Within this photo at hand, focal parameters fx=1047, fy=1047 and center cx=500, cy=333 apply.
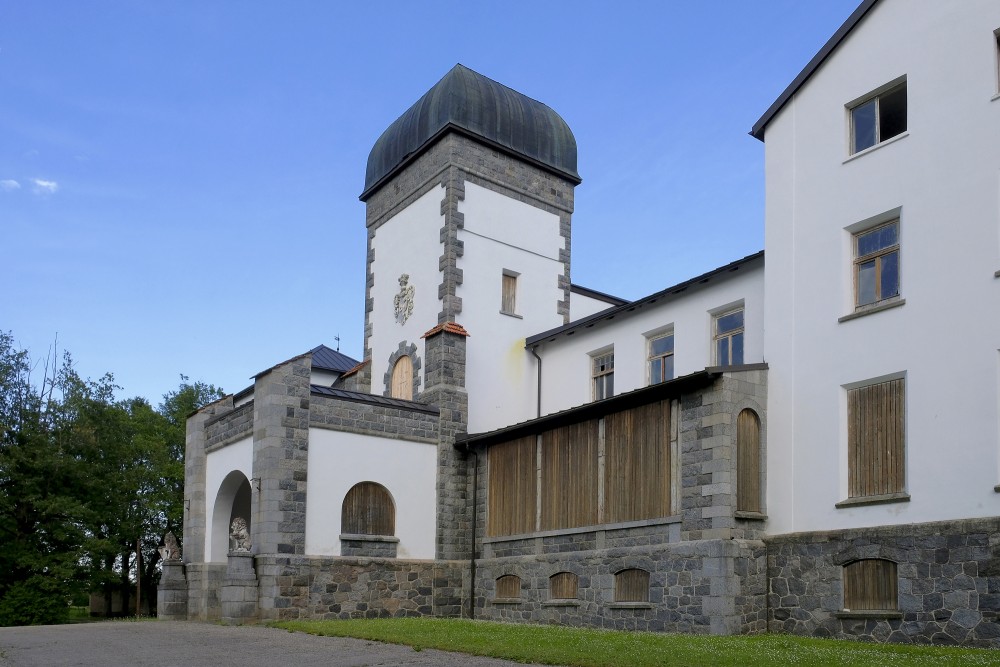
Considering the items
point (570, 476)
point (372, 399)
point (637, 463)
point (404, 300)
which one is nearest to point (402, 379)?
point (404, 300)

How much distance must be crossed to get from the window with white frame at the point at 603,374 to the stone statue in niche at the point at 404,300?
5551 mm

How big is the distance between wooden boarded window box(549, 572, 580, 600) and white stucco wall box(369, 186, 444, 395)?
7.11m

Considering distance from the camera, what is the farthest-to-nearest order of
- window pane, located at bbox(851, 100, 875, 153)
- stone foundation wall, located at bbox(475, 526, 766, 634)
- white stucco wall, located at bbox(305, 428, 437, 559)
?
white stucco wall, located at bbox(305, 428, 437, 559)
window pane, located at bbox(851, 100, 875, 153)
stone foundation wall, located at bbox(475, 526, 766, 634)

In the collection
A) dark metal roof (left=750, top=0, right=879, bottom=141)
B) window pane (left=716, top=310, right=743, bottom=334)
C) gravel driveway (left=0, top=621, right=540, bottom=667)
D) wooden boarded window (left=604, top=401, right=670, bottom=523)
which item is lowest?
gravel driveway (left=0, top=621, right=540, bottom=667)

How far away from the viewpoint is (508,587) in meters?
24.1

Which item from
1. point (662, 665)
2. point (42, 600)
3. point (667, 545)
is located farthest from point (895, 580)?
point (42, 600)

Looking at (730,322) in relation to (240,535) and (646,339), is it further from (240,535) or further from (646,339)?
(240,535)

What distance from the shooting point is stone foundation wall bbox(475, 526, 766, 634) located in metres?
17.6

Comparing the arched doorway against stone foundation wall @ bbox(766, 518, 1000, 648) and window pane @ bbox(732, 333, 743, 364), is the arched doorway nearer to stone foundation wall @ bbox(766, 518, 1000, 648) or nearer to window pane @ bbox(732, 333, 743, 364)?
window pane @ bbox(732, 333, 743, 364)

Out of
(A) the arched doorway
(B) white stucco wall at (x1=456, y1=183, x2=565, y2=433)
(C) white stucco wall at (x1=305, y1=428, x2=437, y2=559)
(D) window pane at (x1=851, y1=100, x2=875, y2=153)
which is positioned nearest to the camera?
(D) window pane at (x1=851, y1=100, x2=875, y2=153)

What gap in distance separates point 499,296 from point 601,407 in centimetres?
745

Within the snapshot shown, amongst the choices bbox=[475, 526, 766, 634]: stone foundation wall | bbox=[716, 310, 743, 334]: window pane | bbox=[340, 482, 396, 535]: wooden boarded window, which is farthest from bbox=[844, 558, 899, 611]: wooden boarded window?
bbox=[340, 482, 396, 535]: wooden boarded window

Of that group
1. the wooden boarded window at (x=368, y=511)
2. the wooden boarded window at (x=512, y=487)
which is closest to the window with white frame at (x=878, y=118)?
the wooden boarded window at (x=512, y=487)

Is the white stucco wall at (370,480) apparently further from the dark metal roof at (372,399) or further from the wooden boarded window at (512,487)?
the wooden boarded window at (512,487)
